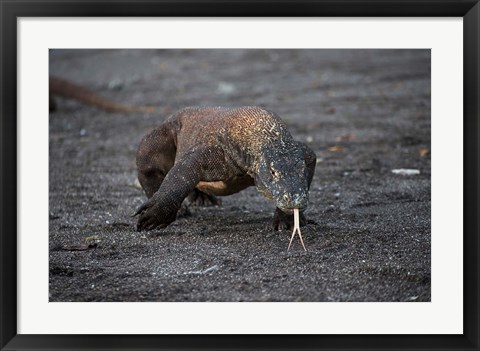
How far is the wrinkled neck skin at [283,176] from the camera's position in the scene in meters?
5.05

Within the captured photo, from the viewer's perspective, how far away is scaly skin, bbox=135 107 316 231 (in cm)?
521

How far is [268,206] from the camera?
6.96 metres

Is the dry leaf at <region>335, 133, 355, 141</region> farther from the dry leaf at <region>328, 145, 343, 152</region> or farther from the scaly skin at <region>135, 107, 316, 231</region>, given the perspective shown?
the scaly skin at <region>135, 107, 316, 231</region>

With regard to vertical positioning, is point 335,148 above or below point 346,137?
below

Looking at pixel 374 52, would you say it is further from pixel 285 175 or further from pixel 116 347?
pixel 116 347

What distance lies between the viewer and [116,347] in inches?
167

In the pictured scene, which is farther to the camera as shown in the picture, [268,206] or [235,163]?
[268,206]

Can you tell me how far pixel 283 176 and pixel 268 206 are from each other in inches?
71.3

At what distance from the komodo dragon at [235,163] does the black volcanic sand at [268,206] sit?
0.98 ft

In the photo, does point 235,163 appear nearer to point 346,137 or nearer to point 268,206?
point 268,206

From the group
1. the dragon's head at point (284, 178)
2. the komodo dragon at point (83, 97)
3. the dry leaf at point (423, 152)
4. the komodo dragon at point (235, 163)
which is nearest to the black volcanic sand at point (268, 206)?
the dry leaf at point (423, 152)
